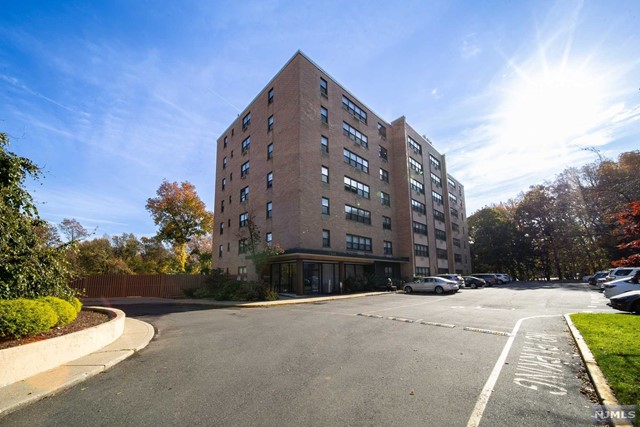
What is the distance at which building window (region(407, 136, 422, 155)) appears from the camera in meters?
40.1

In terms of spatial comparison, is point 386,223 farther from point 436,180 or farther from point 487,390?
point 487,390

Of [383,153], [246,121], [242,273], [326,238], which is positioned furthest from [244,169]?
[383,153]

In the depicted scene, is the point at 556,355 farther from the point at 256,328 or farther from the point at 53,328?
the point at 53,328

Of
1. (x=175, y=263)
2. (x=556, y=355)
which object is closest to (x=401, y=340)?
(x=556, y=355)

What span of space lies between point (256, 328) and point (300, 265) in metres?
13.5

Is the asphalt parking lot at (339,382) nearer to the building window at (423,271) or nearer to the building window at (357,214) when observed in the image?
the building window at (357,214)

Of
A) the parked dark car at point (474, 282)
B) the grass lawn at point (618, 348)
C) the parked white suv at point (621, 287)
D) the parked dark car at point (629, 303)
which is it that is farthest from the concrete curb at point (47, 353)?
the parked dark car at point (474, 282)

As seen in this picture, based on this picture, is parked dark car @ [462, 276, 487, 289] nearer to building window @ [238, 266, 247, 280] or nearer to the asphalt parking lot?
building window @ [238, 266, 247, 280]

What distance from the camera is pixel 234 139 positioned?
120ft

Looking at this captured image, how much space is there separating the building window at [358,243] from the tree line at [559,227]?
107 feet

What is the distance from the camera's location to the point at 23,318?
621cm

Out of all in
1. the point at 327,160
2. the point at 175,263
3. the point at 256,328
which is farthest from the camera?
the point at 175,263

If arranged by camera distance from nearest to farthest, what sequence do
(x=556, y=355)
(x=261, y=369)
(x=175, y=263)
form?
(x=261, y=369) → (x=556, y=355) → (x=175, y=263)

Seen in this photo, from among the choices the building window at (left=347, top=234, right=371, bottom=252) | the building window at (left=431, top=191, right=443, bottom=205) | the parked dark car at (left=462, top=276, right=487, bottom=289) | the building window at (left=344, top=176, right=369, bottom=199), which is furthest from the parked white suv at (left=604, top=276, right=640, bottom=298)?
the building window at (left=431, top=191, right=443, bottom=205)
